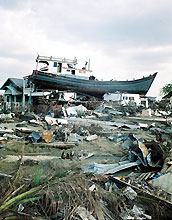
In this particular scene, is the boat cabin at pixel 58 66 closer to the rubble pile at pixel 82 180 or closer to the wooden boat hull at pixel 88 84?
the wooden boat hull at pixel 88 84

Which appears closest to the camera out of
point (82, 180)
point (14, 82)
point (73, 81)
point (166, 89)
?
point (82, 180)

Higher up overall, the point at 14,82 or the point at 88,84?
the point at 14,82

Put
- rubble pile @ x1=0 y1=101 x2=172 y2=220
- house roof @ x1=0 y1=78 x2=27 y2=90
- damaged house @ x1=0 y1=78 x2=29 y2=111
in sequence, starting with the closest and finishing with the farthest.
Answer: rubble pile @ x1=0 y1=101 x2=172 y2=220, damaged house @ x1=0 y1=78 x2=29 y2=111, house roof @ x1=0 y1=78 x2=27 y2=90

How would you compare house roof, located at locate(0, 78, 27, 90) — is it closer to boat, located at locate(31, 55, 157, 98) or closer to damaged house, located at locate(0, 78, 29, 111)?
damaged house, located at locate(0, 78, 29, 111)

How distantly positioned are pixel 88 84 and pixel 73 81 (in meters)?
1.80

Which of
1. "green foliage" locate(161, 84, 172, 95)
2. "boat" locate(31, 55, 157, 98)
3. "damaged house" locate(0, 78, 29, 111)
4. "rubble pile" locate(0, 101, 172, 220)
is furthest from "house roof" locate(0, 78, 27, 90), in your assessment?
"green foliage" locate(161, 84, 172, 95)

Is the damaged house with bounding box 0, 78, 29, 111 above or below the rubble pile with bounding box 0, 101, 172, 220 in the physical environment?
above

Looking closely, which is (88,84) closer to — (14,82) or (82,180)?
(14,82)

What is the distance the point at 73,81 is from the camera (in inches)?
781

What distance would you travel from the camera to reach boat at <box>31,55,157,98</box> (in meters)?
19.3

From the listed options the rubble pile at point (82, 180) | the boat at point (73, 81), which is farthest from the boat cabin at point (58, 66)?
the rubble pile at point (82, 180)

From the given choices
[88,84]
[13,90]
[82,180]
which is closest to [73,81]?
[88,84]

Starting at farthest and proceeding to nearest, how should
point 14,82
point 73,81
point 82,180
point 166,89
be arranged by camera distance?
point 166,89 < point 14,82 < point 73,81 < point 82,180

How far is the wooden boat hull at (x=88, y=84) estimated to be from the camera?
1922 cm
